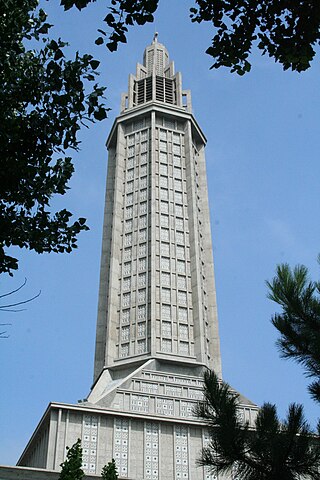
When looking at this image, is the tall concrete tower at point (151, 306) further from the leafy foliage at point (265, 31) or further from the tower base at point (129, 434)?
the leafy foliage at point (265, 31)

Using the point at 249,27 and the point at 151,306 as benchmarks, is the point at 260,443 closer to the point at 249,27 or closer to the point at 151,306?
the point at 249,27

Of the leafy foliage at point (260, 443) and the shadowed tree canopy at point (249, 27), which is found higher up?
the shadowed tree canopy at point (249, 27)

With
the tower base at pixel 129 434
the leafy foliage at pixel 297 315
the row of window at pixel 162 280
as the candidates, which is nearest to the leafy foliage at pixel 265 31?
the leafy foliage at pixel 297 315

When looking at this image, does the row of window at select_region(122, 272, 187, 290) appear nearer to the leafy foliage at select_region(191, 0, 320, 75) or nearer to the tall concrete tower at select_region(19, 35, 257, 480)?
the tall concrete tower at select_region(19, 35, 257, 480)

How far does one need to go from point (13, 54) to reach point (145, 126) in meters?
45.3

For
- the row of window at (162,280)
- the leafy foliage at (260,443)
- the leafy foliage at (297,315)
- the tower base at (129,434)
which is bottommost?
the leafy foliage at (260,443)

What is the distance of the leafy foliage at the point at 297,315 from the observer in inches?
452

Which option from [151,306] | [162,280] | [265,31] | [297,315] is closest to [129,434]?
[151,306]

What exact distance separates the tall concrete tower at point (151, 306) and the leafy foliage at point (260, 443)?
23.5 meters

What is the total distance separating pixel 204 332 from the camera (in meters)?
45.0

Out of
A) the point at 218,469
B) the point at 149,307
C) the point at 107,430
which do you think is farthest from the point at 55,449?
the point at 218,469

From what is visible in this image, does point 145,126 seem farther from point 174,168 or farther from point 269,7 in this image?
point 269,7

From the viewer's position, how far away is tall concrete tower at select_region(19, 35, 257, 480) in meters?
34.3

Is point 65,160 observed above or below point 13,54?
below
